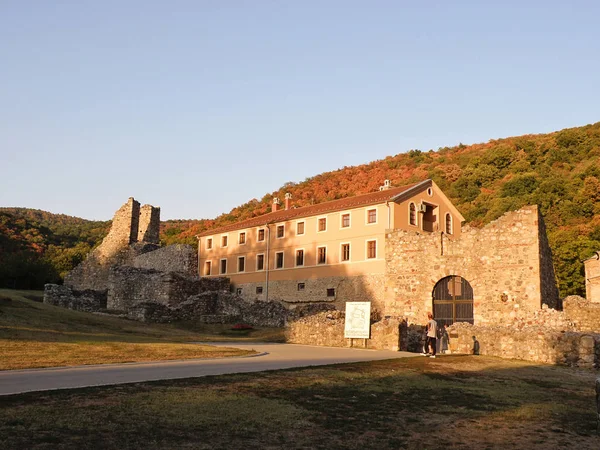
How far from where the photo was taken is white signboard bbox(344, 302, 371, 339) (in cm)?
2216

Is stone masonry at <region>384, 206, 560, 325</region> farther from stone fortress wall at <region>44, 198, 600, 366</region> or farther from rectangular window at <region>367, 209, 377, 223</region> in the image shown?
rectangular window at <region>367, 209, 377, 223</region>

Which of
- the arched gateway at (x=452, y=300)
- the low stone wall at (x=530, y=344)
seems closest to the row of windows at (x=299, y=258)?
the arched gateway at (x=452, y=300)

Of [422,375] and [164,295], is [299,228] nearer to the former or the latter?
[164,295]

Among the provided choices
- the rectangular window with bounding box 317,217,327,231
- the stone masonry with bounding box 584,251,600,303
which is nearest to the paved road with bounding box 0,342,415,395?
the rectangular window with bounding box 317,217,327,231

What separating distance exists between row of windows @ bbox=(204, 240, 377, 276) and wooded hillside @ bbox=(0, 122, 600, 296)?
68.2 feet

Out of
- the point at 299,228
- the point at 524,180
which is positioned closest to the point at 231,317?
the point at 299,228

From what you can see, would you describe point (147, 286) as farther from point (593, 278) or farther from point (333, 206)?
point (593, 278)

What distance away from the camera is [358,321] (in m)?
22.4

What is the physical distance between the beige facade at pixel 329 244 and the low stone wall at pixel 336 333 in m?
14.1

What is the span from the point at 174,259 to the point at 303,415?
4661 cm

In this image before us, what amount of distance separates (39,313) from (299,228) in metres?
25.2

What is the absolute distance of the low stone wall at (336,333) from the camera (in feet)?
72.1

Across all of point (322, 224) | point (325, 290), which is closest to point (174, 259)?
point (322, 224)

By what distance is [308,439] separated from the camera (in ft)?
22.3
